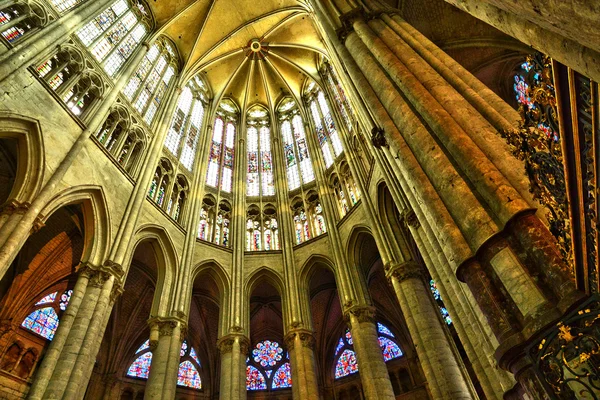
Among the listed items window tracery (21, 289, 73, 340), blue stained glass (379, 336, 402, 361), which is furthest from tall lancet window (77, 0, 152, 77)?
blue stained glass (379, 336, 402, 361)

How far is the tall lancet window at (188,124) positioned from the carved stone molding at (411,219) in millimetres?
9936

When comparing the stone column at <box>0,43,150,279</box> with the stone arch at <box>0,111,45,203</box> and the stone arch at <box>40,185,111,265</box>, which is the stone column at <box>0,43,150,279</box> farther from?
the stone arch at <box>40,185,111,265</box>

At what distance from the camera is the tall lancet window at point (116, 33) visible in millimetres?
12334

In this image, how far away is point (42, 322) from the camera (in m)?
14.5

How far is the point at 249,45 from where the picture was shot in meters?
20.6

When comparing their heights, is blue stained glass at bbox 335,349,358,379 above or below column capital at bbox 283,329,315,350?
above

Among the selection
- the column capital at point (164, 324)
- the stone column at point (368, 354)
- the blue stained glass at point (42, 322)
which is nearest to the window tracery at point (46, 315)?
the blue stained glass at point (42, 322)

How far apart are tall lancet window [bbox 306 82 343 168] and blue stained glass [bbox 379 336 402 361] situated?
831 cm

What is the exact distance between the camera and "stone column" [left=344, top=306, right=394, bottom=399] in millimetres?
9398

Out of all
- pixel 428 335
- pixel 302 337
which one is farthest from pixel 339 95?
pixel 428 335

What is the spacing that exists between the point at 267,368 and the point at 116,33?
15.3 metres

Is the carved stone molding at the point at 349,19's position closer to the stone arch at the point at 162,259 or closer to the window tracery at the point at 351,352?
the stone arch at the point at 162,259

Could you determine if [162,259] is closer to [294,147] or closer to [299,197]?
[299,197]

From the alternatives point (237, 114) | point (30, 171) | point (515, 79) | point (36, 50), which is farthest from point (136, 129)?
point (515, 79)
